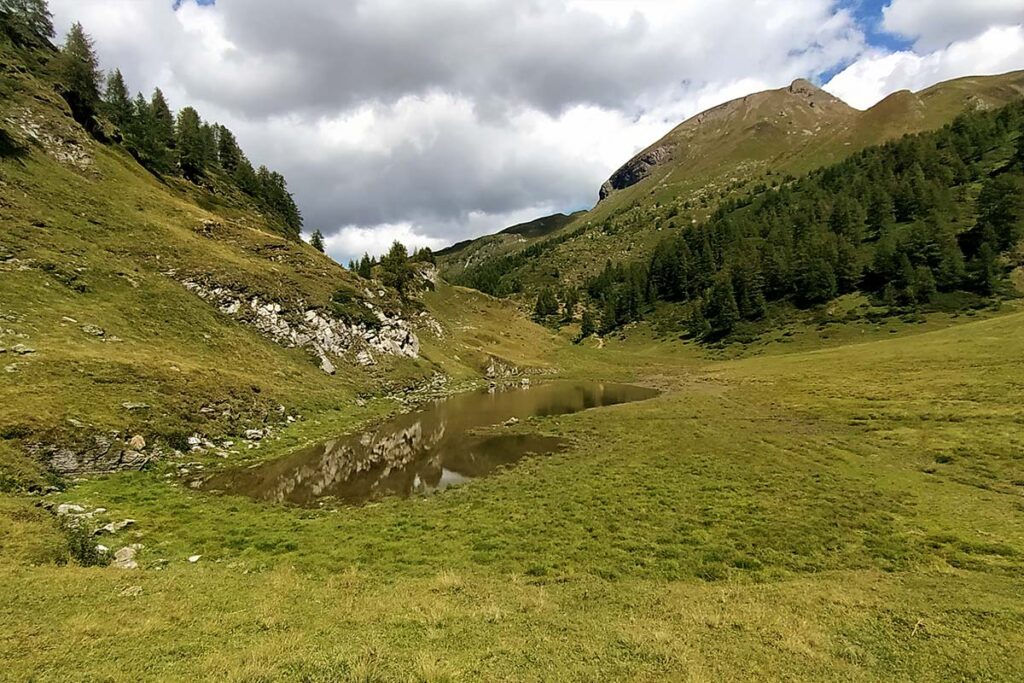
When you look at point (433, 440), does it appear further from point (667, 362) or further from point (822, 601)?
point (667, 362)

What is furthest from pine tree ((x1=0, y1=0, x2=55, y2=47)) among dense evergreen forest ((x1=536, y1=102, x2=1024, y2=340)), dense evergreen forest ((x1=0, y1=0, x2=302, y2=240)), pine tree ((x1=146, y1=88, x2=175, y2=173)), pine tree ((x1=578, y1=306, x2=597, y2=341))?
dense evergreen forest ((x1=536, y1=102, x2=1024, y2=340))

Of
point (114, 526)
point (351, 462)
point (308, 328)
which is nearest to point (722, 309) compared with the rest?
point (308, 328)

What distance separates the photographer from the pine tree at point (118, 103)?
78750 millimetres

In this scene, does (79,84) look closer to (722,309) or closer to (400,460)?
(400,460)

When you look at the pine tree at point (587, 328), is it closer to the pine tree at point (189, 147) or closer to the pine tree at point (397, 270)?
the pine tree at point (397, 270)

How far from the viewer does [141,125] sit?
262 ft

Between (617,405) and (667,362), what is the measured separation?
6858 cm

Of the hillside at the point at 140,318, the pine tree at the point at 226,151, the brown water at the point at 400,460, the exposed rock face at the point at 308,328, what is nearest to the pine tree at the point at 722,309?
the hillside at the point at 140,318

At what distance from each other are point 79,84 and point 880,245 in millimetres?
184600

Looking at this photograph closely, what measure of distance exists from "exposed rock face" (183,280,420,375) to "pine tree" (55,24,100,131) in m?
45.0

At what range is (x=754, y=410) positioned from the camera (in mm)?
50312

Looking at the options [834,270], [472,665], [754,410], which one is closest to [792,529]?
[472,665]

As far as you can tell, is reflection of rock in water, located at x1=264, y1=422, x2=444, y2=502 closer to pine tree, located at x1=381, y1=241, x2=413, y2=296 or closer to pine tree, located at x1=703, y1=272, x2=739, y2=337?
pine tree, located at x1=381, y1=241, x2=413, y2=296

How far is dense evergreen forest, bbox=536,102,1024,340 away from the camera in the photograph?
4540 inches
